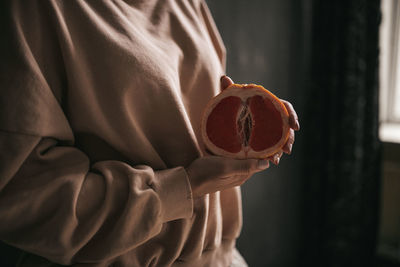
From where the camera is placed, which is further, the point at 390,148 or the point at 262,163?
the point at 390,148

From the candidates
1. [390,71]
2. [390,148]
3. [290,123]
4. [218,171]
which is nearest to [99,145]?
[218,171]

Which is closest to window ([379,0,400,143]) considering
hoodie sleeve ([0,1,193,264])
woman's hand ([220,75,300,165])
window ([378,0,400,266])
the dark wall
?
window ([378,0,400,266])

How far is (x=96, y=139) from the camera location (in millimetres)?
582

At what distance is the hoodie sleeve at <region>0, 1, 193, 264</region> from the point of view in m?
0.47

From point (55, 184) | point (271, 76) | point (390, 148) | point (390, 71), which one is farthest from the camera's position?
point (390, 71)

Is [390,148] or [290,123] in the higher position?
[290,123]

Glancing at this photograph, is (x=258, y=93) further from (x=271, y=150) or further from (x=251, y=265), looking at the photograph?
(x=251, y=265)

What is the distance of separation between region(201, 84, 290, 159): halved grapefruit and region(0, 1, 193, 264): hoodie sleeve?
0.11 m

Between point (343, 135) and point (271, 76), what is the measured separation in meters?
0.47

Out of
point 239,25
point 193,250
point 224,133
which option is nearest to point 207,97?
point 224,133

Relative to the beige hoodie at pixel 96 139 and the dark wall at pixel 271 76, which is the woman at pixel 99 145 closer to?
the beige hoodie at pixel 96 139

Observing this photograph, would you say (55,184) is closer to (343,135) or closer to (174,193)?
(174,193)

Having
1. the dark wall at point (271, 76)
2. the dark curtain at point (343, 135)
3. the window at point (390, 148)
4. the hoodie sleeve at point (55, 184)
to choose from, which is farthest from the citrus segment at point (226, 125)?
the window at point (390, 148)

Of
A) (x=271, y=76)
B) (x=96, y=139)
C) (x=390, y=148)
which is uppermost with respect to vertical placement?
(x=96, y=139)
